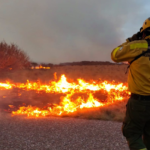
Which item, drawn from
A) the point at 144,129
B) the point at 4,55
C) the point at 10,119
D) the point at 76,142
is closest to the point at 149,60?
the point at 144,129

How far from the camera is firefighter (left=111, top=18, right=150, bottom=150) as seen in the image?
2.77 m

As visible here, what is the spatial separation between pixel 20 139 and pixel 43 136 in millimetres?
666

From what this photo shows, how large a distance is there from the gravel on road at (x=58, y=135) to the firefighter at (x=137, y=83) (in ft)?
6.73

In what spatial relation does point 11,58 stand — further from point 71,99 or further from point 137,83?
point 137,83

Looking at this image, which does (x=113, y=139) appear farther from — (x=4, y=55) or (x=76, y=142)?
(x=4, y=55)

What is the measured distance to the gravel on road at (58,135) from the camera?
190 inches

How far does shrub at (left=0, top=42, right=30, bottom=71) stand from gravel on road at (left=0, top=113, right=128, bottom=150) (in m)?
16.6

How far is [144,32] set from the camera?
9.71ft

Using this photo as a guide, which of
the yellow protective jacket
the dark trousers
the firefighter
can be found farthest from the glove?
the dark trousers

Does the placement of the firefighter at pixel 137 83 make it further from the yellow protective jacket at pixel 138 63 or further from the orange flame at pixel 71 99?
the orange flame at pixel 71 99

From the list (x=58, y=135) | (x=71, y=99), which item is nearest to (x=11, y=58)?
(x=71, y=99)

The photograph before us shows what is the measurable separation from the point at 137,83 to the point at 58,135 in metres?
3.59

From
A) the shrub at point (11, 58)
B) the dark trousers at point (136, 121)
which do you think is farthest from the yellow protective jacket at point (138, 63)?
the shrub at point (11, 58)

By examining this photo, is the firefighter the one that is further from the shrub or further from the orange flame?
the shrub
